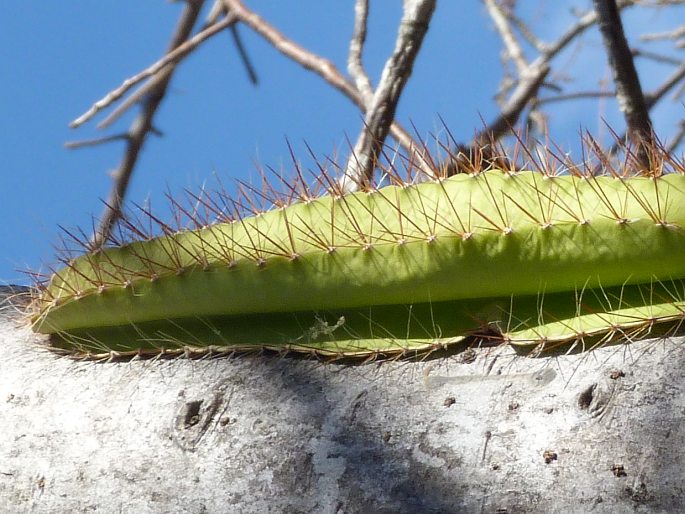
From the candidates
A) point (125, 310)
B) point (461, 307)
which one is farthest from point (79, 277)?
point (461, 307)

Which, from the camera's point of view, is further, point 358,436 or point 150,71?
point 150,71

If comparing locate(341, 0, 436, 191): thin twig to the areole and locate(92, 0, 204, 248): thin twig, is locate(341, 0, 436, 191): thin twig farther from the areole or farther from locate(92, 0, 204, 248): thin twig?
locate(92, 0, 204, 248): thin twig

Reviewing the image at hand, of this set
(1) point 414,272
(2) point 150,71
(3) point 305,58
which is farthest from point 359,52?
(1) point 414,272

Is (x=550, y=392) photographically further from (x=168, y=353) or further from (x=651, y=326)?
(x=168, y=353)

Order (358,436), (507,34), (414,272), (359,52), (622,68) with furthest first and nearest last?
(507,34)
(359,52)
(622,68)
(414,272)
(358,436)

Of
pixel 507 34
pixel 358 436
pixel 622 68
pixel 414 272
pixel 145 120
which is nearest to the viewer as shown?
pixel 358 436

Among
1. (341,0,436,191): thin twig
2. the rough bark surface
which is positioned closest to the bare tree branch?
(341,0,436,191): thin twig

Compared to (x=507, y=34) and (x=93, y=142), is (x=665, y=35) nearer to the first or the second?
(x=507, y=34)
